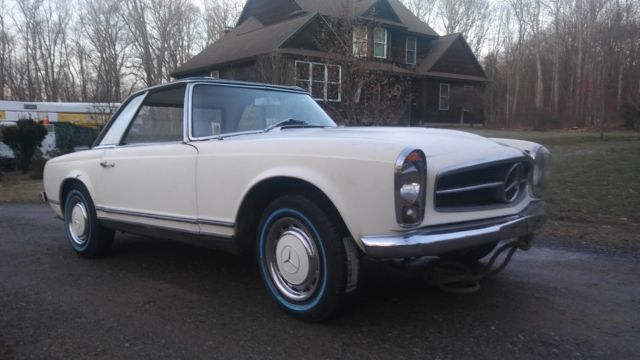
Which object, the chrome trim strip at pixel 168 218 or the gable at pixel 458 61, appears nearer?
the chrome trim strip at pixel 168 218

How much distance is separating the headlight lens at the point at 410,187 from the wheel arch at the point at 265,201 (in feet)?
1.25

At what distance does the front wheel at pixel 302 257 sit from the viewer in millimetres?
3059

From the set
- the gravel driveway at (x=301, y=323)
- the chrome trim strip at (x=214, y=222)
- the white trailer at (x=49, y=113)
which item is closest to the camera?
the gravel driveway at (x=301, y=323)

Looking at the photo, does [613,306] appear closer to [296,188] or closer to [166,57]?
[296,188]

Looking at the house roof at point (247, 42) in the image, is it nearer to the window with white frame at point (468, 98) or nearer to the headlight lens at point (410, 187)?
the window with white frame at point (468, 98)

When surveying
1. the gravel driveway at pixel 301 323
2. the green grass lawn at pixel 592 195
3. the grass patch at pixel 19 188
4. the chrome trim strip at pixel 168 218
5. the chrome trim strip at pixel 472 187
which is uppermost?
the chrome trim strip at pixel 472 187

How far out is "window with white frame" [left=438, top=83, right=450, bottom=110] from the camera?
31875 millimetres

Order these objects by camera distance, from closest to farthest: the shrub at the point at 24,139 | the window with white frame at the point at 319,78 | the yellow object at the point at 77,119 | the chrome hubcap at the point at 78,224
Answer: the chrome hubcap at the point at 78,224
the window with white frame at the point at 319,78
the shrub at the point at 24,139
the yellow object at the point at 77,119

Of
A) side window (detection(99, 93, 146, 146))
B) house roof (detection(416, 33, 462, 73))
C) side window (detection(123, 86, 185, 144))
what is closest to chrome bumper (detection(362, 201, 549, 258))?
side window (detection(123, 86, 185, 144))

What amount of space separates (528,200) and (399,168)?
1260 millimetres

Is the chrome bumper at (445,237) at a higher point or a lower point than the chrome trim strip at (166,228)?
higher

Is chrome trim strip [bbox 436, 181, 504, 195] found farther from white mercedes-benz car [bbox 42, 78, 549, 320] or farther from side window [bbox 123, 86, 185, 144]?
side window [bbox 123, 86, 185, 144]

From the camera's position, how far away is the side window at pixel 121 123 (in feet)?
16.5

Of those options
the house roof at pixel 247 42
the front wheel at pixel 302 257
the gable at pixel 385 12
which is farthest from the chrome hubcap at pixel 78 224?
the gable at pixel 385 12
